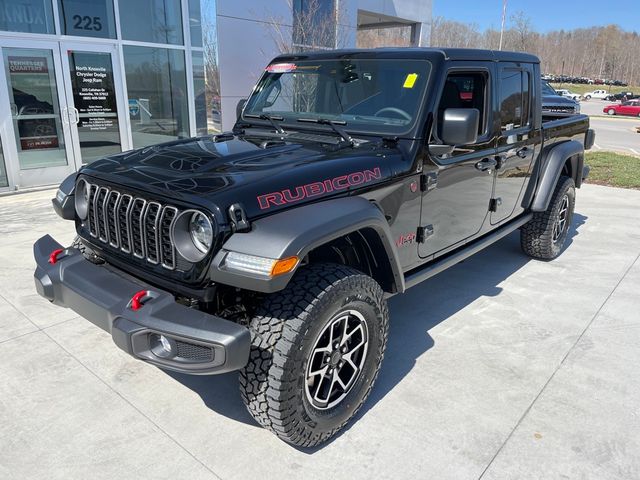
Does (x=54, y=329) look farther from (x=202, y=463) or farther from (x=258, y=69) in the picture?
(x=258, y=69)

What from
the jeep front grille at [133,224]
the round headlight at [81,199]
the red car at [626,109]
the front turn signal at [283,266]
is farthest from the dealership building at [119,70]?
the red car at [626,109]

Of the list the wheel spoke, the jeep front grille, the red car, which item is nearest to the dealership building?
the jeep front grille

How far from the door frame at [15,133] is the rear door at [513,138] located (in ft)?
22.9

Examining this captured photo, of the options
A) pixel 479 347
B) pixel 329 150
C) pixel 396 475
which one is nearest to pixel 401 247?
pixel 329 150

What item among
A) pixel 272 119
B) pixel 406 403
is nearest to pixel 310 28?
pixel 272 119

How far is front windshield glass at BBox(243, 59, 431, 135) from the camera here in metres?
3.20

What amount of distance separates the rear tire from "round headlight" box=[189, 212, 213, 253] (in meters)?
3.79

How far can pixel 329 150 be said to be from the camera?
2992 mm

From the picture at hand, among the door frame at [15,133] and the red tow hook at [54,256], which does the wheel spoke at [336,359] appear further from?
the door frame at [15,133]

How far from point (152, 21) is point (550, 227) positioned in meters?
7.74

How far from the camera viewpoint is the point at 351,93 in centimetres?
342

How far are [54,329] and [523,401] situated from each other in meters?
3.12

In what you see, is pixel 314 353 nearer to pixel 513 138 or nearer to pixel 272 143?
pixel 272 143

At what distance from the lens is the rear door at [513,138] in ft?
13.0
